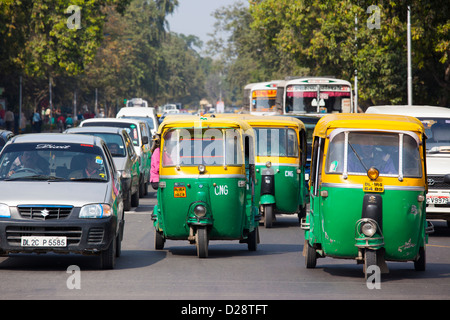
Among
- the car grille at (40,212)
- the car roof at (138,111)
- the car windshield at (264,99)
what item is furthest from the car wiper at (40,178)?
the car windshield at (264,99)

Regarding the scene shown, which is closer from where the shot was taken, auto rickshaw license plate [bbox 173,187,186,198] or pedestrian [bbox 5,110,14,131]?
auto rickshaw license plate [bbox 173,187,186,198]

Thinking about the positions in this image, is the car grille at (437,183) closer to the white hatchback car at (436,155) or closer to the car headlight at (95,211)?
the white hatchback car at (436,155)

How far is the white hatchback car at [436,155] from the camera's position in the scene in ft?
56.9

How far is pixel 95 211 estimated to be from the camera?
11508 mm

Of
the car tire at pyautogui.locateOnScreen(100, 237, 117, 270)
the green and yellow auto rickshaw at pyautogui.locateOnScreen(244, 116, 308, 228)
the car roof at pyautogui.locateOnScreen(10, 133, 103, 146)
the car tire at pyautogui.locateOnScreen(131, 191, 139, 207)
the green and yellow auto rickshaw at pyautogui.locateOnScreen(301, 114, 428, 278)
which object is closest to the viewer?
the green and yellow auto rickshaw at pyautogui.locateOnScreen(301, 114, 428, 278)

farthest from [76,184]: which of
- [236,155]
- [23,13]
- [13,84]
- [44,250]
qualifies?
[13,84]

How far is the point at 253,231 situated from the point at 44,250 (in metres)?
4.06

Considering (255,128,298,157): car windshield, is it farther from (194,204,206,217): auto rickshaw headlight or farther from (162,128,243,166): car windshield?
(194,204,206,217): auto rickshaw headlight

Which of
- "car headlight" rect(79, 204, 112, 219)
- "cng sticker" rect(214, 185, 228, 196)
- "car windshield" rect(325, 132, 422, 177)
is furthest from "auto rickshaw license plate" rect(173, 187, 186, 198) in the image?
"car windshield" rect(325, 132, 422, 177)

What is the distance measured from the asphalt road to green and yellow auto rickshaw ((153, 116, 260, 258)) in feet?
1.39

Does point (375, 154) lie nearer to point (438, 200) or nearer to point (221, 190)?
point (221, 190)

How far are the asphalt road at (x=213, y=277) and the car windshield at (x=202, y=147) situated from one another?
4.56ft

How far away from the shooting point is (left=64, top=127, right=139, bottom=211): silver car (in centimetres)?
2161
